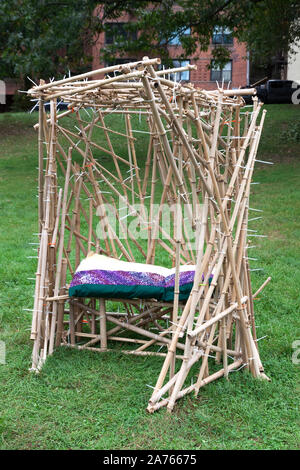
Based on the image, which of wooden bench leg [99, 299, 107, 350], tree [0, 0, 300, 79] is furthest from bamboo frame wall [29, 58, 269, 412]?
tree [0, 0, 300, 79]

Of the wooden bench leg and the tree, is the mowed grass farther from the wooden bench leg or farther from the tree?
the tree

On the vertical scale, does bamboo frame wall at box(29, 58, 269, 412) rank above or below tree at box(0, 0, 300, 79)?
below

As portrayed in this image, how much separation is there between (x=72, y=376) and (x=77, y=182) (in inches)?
59.1

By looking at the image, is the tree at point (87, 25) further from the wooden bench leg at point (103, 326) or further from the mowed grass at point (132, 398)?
the wooden bench leg at point (103, 326)

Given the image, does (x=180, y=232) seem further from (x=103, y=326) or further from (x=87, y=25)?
(x=87, y=25)

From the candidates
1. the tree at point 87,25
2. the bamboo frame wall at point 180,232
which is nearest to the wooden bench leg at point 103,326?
the bamboo frame wall at point 180,232

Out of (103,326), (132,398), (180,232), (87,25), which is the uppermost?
(87,25)

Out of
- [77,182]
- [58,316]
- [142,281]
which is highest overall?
[77,182]

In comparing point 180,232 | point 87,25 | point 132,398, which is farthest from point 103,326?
point 87,25

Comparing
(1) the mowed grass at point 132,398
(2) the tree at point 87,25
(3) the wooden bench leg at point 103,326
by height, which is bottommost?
(1) the mowed grass at point 132,398

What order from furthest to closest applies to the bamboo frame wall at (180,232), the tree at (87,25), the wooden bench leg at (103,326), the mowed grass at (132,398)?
1. the tree at (87,25)
2. the wooden bench leg at (103,326)
3. the bamboo frame wall at (180,232)
4. the mowed grass at (132,398)

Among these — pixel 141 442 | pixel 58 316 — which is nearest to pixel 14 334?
pixel 58 316

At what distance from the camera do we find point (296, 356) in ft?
12.5
